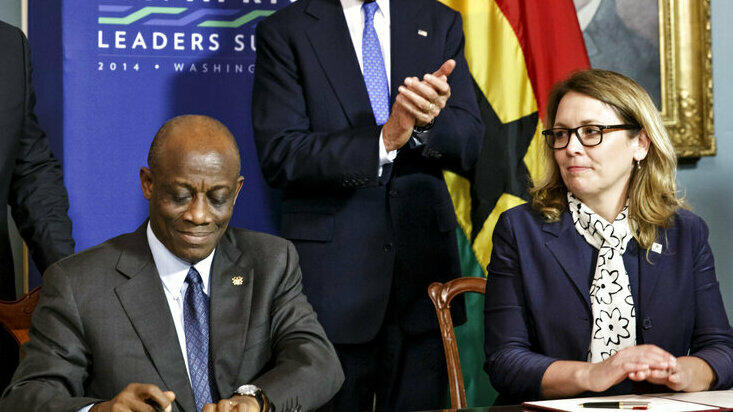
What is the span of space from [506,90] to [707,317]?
61.5 inches

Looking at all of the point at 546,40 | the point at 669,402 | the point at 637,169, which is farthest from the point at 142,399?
the point at 546,40

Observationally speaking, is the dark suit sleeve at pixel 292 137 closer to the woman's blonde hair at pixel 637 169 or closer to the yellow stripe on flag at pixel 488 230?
the woman's blonde hair at pixel 637 169

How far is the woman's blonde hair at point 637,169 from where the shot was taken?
103 inches

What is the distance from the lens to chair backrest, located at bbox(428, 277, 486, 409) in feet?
8.96

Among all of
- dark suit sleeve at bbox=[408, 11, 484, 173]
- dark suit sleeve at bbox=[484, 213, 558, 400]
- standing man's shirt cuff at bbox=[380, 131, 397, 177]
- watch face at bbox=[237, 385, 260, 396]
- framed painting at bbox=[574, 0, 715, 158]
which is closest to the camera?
watch face at bbox=[237, 385, 260, 396]

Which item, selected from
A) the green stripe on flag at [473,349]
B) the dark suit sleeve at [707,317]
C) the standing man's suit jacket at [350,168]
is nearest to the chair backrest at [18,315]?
the standing man's suit jacket at [350,168]

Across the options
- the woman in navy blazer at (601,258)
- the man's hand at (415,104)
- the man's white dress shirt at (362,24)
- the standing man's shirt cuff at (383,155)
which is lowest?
the woman in navy blazer at (601,258)

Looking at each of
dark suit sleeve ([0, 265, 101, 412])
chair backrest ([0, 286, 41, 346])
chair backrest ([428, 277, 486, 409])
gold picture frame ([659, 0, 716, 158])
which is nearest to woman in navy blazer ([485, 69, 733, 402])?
chair backrest ([428, 277, 486, 409])

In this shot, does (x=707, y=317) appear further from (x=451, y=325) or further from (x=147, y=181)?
(x=147, y=181)

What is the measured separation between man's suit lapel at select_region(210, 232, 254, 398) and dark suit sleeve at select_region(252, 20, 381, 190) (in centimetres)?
76

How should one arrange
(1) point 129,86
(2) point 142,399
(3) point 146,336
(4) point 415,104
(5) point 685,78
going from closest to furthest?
(2) point 142,399, (3) point 146,336, (4) point 415,104, (1) point 129,86, (5) point 685,78

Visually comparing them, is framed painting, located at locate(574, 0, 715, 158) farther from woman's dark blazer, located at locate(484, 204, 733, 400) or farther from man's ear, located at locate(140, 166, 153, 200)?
man's ear, located at locate(140, 166, 153, 200)

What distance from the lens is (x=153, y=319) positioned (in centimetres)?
212

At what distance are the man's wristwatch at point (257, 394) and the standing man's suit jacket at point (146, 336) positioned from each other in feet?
0.12
